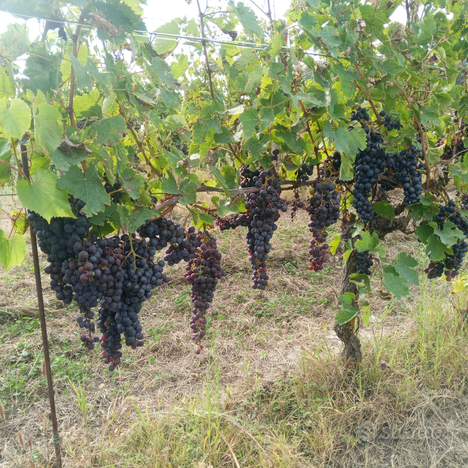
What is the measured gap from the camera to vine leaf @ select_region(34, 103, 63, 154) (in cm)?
85

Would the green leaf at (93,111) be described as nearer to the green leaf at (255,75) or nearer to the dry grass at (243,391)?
the green leaf at (255,75)

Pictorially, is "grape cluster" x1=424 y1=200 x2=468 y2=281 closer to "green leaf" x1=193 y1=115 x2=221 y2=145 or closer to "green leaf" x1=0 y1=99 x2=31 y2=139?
"green leaf" x1=193 y1=115 x2=221 y2=145

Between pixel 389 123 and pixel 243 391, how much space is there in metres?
2.32

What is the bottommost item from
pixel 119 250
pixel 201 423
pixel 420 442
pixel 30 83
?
pixel 420 442

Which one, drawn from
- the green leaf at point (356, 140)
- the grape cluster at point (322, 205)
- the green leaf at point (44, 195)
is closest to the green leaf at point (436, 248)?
the grape cluster at point (322, 205)

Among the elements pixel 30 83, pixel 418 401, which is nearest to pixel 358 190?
pixel 30 83

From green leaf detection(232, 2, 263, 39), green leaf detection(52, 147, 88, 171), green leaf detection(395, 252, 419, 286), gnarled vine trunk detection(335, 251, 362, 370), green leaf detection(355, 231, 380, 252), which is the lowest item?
gnarled vine trunk detection(335, 251, 362, 370)

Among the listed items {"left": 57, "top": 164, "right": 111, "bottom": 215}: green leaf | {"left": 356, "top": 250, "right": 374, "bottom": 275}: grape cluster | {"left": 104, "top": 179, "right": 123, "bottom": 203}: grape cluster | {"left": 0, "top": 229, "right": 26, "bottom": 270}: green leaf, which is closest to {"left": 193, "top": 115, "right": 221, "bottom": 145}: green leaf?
{"left": 104, "top": 179, "right": 123, "bottom": 203}: grape cluster

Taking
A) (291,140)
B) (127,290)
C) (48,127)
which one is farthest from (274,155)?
(48,127)

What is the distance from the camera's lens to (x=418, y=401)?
2.72 metres

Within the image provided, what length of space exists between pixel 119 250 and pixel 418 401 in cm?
263

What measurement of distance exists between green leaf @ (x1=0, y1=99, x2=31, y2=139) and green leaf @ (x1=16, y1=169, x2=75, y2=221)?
0.45ft

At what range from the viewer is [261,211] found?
1.53 metres

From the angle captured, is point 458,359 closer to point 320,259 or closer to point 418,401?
point 418,401
